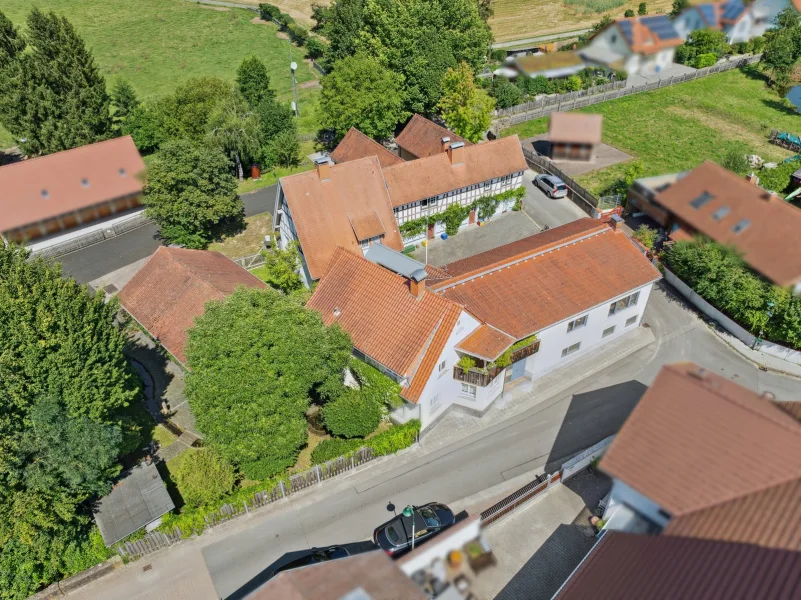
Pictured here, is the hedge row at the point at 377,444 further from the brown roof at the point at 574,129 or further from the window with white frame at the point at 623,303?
the brown roof at the point at 574,129

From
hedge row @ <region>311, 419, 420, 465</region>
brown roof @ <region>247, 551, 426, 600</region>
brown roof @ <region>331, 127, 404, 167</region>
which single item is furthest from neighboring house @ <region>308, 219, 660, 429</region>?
brown roof @ <region>331, 127, 404, 167</region>

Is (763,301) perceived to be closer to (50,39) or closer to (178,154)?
(178,154)

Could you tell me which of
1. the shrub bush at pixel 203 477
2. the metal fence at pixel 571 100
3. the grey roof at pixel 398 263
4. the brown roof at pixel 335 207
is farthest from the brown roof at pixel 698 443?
the metal fence at pixel 571 100

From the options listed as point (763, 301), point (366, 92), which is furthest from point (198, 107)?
point (763, 301)

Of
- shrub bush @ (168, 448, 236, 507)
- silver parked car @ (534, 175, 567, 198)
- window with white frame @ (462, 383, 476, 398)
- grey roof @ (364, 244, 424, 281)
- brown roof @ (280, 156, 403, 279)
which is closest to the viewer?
shrub bush @ (168, 448, 236, 507)

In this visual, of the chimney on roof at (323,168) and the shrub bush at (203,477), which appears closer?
the shrub bush at (203,477)

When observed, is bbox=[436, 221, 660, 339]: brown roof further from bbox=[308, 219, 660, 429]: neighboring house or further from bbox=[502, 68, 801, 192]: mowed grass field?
bbox=[502, 68, 801, 192]: mowed grass field
